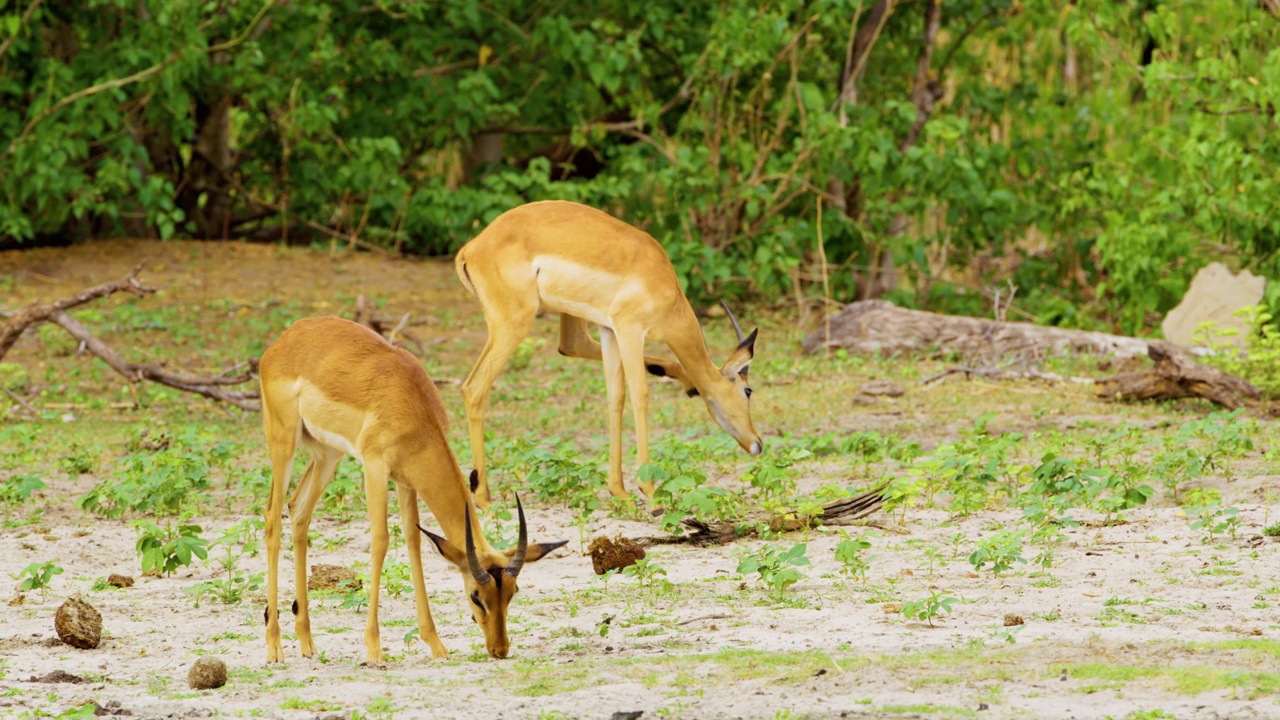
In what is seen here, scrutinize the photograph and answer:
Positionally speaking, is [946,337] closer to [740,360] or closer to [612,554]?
[740,360]

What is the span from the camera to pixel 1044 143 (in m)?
15.0

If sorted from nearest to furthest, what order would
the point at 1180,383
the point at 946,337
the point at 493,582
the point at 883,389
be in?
the point at 493,582, the point at 1180,383, the point at 883,389, the point at 946,337

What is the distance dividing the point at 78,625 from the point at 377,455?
1073mm

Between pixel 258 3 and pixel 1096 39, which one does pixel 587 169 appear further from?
pixel 1096 39

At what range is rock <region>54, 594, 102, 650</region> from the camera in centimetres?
482

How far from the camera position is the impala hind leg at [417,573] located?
4711mm

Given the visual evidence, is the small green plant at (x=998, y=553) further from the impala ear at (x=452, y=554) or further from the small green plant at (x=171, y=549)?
the small green plant at (x=171, y=549)

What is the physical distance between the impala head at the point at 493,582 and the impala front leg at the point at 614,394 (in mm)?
2864

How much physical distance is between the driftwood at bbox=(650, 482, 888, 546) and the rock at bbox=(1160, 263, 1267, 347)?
6667 mm

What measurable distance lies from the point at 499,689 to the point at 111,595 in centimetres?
212

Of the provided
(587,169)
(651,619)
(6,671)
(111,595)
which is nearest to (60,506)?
(111,595)

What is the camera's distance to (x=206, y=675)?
14.1ft

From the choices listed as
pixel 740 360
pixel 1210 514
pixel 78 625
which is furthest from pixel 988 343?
pixel 78 625

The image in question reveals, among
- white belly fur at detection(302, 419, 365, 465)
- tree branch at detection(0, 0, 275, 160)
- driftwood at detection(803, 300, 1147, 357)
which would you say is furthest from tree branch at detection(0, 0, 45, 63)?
white belly fur at detection(302, 419, 365, 465)
